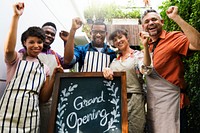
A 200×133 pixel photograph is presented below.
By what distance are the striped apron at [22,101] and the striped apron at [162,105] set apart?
3.66 ft

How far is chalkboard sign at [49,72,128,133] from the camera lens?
7.07 ft

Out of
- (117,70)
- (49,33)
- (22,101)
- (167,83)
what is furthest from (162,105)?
(49,33)

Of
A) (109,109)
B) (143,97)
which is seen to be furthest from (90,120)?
Result: (143,97)

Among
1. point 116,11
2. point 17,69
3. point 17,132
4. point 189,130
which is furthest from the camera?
point 116,11

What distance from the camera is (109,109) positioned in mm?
2221

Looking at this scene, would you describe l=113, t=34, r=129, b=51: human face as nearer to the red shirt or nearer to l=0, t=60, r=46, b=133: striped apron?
the red shirt

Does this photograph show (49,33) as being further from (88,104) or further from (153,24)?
(153,24)

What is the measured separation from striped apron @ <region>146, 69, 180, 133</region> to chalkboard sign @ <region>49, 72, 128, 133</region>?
1.34ft

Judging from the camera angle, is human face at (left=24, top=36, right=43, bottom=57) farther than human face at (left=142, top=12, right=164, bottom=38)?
No

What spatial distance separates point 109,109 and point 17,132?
0.81 m

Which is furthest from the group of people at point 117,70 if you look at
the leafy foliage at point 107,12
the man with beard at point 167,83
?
the leafy foliage at point 107,12

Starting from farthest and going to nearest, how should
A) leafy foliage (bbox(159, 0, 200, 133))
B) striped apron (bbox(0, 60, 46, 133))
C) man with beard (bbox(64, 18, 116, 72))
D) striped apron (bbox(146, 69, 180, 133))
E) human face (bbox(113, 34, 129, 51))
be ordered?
leafy foliage (bbox(159, 0, 200, 133)) → man with beard (bbox(64, 18, 116, 72)) → human face (bbox(113, 34, 129, 51)) → striped apron (bbox(146, 69, 180, 133)) → striped apron (bbox(0, 60, 46, 133))

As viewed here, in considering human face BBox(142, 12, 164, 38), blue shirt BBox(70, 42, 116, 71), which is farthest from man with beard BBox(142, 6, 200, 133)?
blue shirt BBox(70, 42, 116, 71)

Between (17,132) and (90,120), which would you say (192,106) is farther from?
(17,132)
